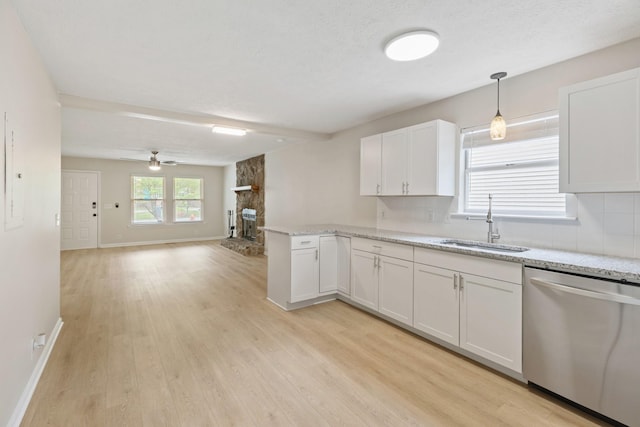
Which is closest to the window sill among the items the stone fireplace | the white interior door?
the stone fireplace

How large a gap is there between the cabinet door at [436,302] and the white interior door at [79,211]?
8.76 meters

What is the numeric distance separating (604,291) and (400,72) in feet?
7.26

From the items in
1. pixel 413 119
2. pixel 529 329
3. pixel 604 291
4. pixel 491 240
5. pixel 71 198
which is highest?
pixel 413 119

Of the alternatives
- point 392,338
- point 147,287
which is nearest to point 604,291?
point 392,338

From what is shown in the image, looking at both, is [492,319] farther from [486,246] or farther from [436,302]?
[486,246]

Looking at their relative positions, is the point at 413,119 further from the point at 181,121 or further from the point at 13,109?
the point at 13,109

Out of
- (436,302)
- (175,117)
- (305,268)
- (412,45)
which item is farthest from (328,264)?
(175,117)

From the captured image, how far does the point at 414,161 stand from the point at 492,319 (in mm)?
1772

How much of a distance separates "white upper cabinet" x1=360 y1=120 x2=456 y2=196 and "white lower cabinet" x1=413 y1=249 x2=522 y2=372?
83 cm

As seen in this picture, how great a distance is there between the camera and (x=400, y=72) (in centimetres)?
270

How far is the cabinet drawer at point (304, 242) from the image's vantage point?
3.61 metres

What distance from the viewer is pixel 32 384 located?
206 centimetres

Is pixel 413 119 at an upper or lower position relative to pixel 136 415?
upper

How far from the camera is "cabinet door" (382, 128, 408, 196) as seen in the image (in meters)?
3.46
